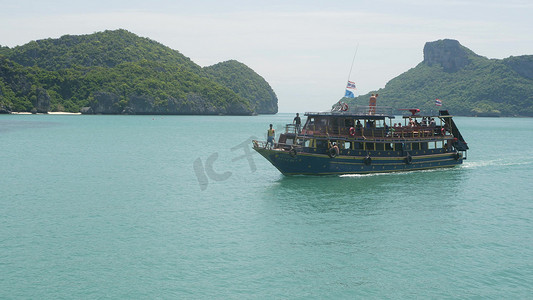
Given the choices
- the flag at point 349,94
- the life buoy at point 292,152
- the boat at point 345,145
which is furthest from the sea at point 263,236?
the flag at point 349,94

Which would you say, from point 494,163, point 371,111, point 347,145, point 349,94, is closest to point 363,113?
point 371,111

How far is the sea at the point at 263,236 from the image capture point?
17250 millimetres

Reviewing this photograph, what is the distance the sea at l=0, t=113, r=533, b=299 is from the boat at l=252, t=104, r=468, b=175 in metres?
1.09

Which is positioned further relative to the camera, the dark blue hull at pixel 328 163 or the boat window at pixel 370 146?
the boat window at pixel 370 146

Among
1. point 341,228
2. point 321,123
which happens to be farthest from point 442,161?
point 341,228

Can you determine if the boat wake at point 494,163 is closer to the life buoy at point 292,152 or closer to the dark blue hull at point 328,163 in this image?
the dark blue hull at point 328,163

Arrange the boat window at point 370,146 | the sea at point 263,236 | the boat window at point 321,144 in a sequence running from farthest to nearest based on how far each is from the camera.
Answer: the boat window at point 370,146 < the boat window at point 321,144 < the sea at point 263,236

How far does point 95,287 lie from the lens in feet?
55.1

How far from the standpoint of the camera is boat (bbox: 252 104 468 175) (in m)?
36.7

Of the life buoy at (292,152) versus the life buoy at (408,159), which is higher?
the life buoy at (292,152)

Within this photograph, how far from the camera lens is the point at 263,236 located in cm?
2302

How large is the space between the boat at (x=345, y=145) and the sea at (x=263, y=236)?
3.58 feet

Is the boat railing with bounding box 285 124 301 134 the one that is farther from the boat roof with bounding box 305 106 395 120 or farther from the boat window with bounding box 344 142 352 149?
the boat window with bounding box 344 142 352 149

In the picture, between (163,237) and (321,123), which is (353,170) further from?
(163,237)
